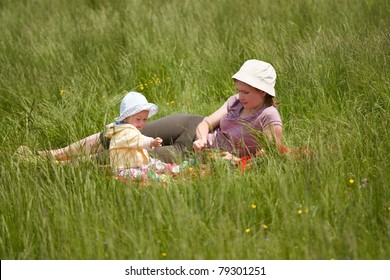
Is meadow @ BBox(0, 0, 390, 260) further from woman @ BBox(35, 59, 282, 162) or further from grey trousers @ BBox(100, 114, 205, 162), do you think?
grey trousers @ BBox(100, 114, 205, 162)

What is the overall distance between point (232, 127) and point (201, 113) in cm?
83

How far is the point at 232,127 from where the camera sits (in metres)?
4.91

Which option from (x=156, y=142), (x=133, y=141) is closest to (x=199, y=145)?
(x=156, y=142)

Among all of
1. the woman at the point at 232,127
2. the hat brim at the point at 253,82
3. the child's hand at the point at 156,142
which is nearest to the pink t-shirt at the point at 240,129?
the woman at the point at 232,127

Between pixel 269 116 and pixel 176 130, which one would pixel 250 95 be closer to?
pixel 269 116

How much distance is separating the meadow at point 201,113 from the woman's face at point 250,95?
0.99ft

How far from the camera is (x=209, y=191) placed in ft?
12.5

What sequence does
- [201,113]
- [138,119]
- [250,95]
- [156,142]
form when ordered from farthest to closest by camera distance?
[201,113] → [138,119] → [250,95] → [156,142]

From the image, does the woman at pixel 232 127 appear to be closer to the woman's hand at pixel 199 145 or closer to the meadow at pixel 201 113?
the woman's hand at pixel 199 145

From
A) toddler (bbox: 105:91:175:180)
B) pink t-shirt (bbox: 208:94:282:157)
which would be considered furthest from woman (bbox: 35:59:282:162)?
toddler (bbox: 105:91:175:180)

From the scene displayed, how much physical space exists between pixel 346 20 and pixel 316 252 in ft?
11.4

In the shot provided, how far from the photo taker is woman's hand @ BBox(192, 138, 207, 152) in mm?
4699

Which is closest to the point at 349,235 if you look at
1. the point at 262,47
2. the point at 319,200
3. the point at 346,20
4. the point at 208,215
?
the point at 319,200

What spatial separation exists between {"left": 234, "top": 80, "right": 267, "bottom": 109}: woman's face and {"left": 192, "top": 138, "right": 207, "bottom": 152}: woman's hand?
357 mm
